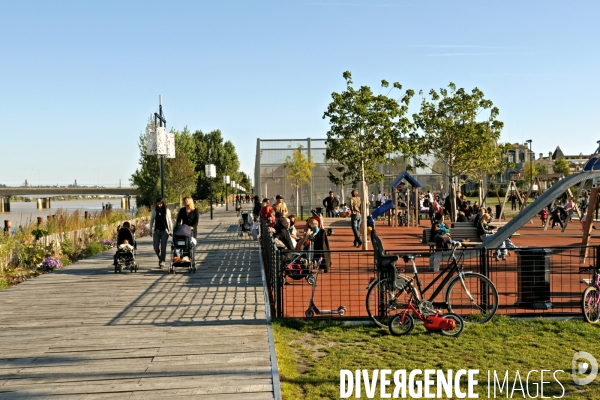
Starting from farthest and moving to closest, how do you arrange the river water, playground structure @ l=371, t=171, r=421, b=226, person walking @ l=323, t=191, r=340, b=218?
the river water → person walking @ l=323, t=191, r=340, b=218 → playground structure @ l=371, t=171, r=421, b=226

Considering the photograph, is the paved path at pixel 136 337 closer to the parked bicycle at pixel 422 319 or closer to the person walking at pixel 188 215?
the person walking at pixel 188 215

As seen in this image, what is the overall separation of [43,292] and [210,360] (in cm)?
637

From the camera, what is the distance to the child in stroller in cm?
1462

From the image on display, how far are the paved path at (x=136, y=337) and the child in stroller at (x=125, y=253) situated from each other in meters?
0.48

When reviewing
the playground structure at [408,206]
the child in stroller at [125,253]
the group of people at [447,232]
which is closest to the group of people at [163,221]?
the child in stroller at [125,253]

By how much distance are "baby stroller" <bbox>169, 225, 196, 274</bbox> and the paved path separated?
0.87 feet

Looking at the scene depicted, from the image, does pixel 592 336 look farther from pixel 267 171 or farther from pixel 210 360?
pixel 267 171

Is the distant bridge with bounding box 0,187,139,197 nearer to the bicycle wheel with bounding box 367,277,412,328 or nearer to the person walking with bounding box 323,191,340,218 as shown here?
the person walking with bounding box 323,191,340,218

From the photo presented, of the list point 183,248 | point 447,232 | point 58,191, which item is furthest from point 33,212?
point 447,232

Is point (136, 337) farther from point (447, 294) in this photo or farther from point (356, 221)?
point (356, 221)

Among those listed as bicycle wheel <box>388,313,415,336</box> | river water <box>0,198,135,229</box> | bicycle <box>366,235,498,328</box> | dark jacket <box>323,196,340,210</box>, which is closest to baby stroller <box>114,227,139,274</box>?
river water <box>0,198,135,229</box>

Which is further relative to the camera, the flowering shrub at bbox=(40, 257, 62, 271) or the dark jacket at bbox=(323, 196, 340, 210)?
the dark jacket at bbox=(323, 196, 340, 210)

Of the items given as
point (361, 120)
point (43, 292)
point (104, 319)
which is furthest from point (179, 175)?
point (104, 319)

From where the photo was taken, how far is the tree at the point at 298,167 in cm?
4038
